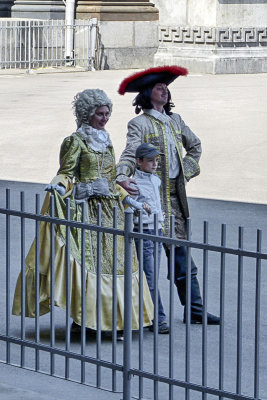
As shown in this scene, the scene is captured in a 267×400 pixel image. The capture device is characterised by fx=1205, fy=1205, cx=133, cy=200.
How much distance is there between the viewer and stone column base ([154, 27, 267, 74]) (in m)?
26.5

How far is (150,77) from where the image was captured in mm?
7594

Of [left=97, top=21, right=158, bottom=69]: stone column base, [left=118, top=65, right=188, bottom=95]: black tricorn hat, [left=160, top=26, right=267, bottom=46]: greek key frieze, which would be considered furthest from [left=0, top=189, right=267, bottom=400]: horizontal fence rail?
[left=97, top=21, right=158, bottom=69]: stone column base

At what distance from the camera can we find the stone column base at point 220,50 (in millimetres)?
26516

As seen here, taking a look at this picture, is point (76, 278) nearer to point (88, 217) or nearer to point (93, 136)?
point (88, 217)

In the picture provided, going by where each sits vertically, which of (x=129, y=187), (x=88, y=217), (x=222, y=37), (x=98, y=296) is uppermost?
(x=222, y=37)

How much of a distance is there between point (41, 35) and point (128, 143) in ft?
65.6

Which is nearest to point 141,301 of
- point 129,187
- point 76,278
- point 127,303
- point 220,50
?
point 127,303

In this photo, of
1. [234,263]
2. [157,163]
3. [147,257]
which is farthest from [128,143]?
[234,263]

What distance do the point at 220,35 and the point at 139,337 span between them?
2130cm

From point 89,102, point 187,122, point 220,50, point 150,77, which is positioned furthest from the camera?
point 220,50

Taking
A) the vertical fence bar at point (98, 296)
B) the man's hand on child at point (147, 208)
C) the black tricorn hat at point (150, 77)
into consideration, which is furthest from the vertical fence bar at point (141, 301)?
the black tricorn hat at point (150, 77)

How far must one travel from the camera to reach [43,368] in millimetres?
6711

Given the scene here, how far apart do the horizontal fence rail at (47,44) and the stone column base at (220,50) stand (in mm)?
1907

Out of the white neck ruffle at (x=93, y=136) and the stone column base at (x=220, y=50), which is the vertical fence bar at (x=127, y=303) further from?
the stone column base at (x=220, y=50)
